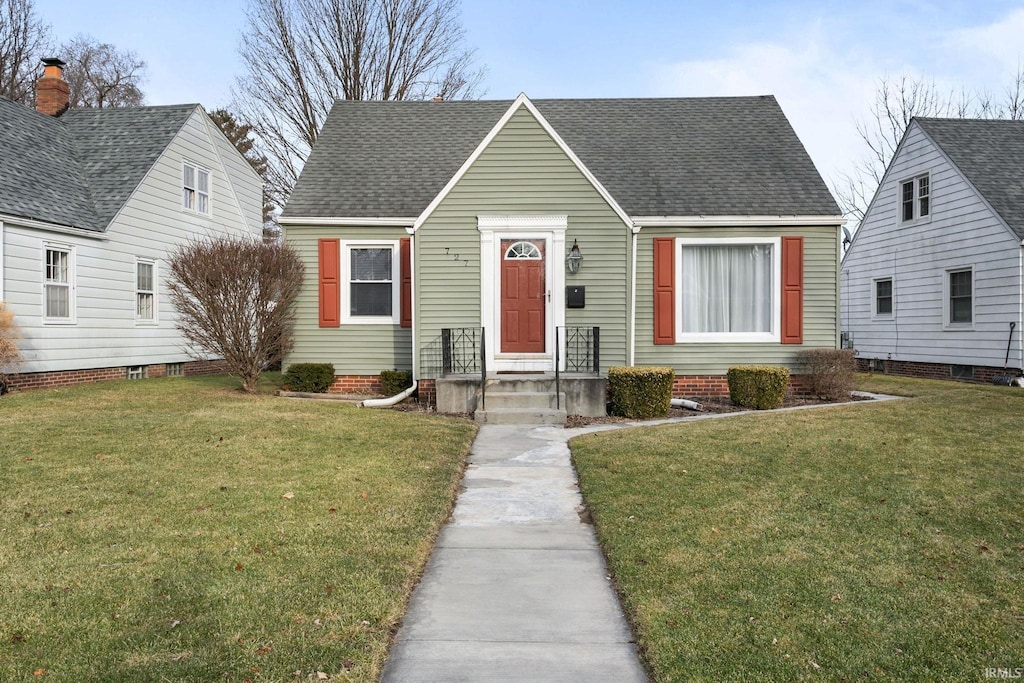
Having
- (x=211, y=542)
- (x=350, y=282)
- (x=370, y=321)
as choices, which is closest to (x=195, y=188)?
(x=350, y=282)

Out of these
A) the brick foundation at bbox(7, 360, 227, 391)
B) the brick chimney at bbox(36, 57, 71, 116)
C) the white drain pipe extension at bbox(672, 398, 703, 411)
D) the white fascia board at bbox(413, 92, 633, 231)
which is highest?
the brick chimney at bbox(36, 57, 71, 116)

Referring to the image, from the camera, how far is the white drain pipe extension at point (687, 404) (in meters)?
12.3

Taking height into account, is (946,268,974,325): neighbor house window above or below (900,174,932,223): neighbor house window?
below

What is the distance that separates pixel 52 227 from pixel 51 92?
660cm

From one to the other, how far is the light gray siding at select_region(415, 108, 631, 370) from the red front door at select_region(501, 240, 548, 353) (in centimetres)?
43

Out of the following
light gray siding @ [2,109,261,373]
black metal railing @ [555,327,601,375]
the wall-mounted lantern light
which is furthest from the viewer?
light gray siding @ [2,109,261,373]

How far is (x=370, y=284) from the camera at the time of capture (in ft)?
46.0

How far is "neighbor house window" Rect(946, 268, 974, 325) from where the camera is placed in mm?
16891

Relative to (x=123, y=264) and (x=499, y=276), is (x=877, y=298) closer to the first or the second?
(x=499, y=276)

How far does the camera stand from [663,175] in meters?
14.4

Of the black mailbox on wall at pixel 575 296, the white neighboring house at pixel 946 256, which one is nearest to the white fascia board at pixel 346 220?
the black mailbox on wall at pixel 575 296

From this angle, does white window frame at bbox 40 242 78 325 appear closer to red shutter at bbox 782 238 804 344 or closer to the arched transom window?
the arched transom window

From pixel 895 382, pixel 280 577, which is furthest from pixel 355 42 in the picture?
pixel 280 577

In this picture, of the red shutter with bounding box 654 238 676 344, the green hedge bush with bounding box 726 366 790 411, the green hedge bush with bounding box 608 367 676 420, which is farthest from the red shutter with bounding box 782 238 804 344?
the green hedge bush with bounding box 608 367 676 420
